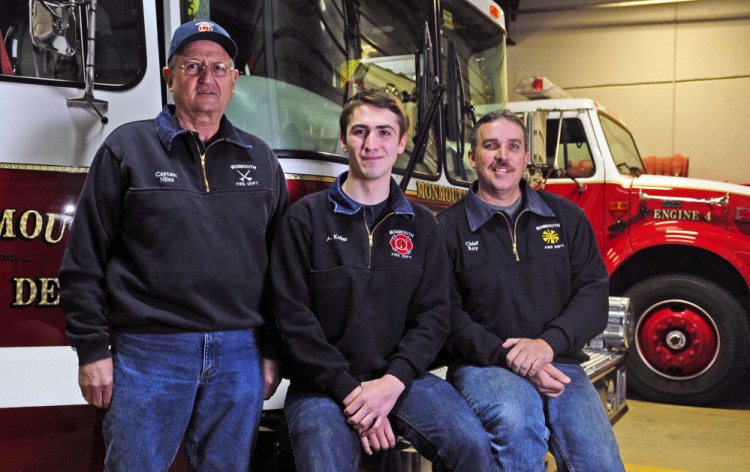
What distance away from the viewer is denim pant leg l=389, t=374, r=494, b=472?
7.72ft

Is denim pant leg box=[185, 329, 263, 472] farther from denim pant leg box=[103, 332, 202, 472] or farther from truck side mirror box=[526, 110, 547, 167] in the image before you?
truck side mirror box=[526, 110, 547, 167]

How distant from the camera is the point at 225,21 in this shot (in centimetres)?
282

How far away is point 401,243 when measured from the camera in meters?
2.55

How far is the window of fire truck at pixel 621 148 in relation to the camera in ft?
22.4

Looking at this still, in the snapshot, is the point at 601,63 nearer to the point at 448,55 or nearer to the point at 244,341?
the point at 448,55

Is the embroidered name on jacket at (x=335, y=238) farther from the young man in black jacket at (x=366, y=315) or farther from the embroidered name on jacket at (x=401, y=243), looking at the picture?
the embroidered name on jacket at (x=401, y=243)

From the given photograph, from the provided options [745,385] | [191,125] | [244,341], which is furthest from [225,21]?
[745,385]

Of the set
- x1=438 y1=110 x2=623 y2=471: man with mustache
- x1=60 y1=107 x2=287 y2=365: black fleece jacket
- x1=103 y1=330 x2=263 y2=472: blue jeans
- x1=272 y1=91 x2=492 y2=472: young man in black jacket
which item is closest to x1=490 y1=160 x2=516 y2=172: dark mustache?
x1=438 y1=110 x2=623 y2=471: man with mustache

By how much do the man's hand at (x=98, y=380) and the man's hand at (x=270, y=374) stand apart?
447 mm

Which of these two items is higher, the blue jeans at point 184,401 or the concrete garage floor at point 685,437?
the blue jeans at point 184,401

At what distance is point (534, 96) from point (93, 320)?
18.7 ft

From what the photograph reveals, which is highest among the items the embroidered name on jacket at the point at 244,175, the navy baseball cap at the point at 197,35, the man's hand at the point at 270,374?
the navy baseball cap at the point at 197,35

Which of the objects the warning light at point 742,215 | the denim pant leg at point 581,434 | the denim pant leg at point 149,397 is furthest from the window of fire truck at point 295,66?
the warning light at point 742,215

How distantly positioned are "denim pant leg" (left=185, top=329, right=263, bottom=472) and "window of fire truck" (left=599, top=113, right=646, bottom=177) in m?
5.04
